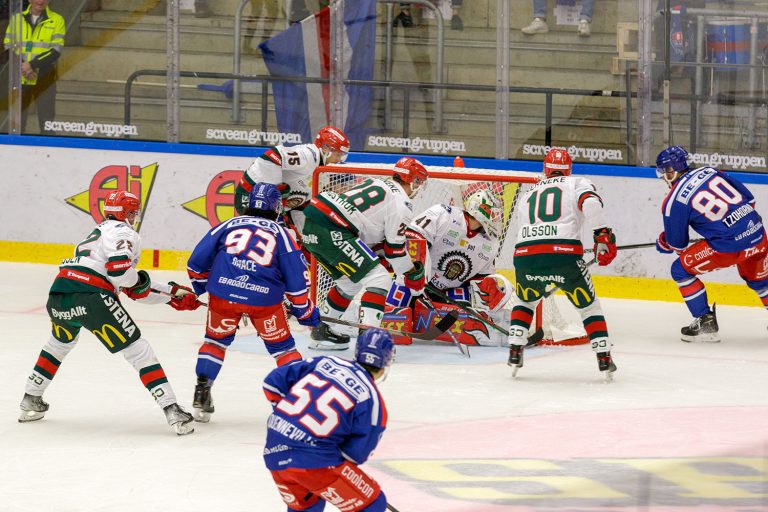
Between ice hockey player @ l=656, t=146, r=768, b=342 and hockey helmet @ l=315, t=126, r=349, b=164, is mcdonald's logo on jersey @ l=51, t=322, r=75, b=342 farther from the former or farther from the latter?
ice hockey player @ l=656, t=146, r=768, b=342

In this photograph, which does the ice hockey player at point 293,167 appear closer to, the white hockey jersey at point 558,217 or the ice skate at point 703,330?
the white hockey jersey at point 558,217

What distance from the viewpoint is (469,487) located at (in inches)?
207

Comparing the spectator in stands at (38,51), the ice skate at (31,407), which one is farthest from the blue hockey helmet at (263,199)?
the spectator in stands at (38,51)

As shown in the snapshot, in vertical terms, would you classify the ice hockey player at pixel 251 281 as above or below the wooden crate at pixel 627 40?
below

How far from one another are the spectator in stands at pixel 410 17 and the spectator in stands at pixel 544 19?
0.49m

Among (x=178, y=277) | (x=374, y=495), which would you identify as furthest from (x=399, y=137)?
(x=374, y=495)

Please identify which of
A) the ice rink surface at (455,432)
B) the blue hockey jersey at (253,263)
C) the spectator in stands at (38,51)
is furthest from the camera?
the spectator in stands at (38,51)

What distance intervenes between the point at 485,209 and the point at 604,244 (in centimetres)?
102

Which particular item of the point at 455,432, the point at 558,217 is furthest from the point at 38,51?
the point at 455,432

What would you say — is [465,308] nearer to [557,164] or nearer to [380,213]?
[380,213]

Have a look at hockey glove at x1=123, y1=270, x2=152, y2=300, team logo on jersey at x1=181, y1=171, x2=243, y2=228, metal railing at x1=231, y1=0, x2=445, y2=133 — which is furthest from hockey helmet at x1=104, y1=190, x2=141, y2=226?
metal railing at x1=231, y1=0, x2=445, y2=133

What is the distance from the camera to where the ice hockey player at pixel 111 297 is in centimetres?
587

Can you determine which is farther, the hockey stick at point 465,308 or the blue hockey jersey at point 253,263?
the hockey stick at point 465,308

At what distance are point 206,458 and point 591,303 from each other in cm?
241
